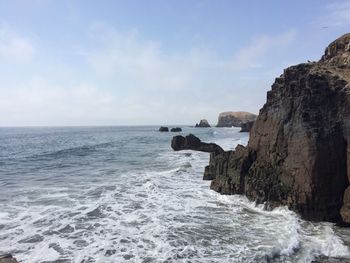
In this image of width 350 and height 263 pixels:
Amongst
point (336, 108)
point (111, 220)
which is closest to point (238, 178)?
point (336, 108)

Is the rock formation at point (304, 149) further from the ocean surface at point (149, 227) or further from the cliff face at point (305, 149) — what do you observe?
the ocean surface at point (149, 227)

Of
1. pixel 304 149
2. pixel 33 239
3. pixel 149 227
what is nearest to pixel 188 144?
pixel 304 149

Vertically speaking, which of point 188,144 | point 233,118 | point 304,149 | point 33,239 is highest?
point 233,118

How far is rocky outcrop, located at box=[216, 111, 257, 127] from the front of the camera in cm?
17275

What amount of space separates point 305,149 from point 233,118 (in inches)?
6426

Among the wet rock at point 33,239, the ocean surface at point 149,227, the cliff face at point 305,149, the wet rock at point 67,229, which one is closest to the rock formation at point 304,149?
the cliff face at point 305,149

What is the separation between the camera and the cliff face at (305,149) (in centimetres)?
1424

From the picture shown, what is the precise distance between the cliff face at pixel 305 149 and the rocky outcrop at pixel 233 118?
6081 inches

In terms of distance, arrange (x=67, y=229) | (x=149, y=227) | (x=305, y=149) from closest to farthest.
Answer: (x=67, y=229)
(x=149, y=227)
(x=305, y=149)

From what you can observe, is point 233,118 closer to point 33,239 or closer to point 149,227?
point 149,227

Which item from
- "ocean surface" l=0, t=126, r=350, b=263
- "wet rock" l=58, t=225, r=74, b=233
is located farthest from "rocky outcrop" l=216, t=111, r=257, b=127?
"wet rock" l=58, t=225, r=74, b=233

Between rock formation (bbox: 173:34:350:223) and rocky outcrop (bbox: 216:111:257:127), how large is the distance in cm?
15453

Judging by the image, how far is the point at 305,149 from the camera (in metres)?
14.8

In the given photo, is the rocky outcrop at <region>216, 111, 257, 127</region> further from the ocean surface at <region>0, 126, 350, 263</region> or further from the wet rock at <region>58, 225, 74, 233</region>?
the wet rock at <region>58, 225, 74, 233</region>
